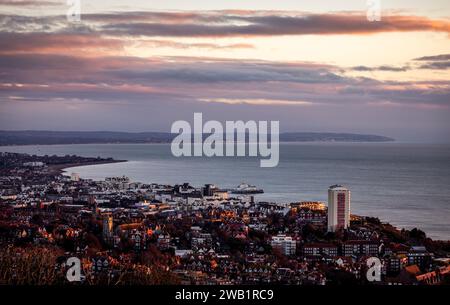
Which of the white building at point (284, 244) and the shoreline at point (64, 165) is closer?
the white building at point (284, 244)

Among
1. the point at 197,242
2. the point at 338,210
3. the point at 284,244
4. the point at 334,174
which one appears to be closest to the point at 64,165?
the point at 334,174

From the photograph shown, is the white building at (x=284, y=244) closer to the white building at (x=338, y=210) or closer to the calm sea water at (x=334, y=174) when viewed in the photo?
the white building at (x=338, y=210)

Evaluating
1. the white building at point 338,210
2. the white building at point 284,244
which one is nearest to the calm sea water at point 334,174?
the white building at point 338,210

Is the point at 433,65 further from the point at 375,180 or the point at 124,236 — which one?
the point at 375,180

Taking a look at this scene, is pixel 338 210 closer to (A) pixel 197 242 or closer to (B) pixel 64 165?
(A) pixel 197 242

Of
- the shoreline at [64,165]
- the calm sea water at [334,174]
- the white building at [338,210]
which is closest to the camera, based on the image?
the white building at [338,210]

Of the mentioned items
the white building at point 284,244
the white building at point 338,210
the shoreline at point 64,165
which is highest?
the shoreline at point 64,165

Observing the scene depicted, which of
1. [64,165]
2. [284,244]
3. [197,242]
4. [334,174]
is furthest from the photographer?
[64,165]
